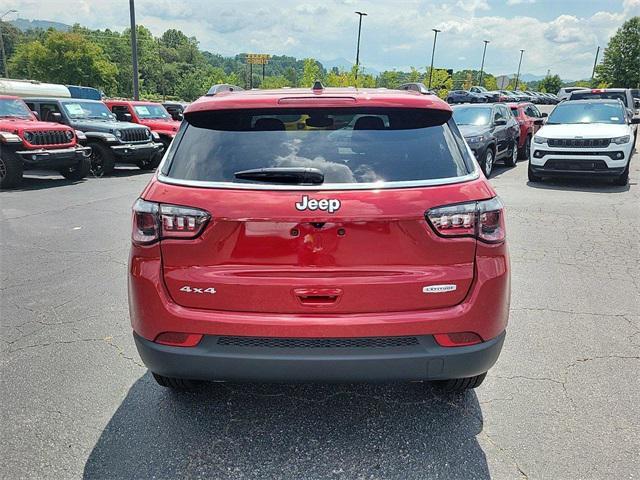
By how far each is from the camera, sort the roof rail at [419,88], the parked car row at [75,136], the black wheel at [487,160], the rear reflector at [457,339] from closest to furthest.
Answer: the rear reflector at [457,339]
the roof rail at [419,88]
the parked car row at [75,136]
the black wheel at [487,160]

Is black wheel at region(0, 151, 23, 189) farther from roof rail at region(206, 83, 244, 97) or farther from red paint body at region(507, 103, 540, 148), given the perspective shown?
red paint body at region(507, 103, 540, 148)

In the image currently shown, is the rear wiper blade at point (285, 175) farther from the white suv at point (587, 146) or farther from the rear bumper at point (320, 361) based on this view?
the white suv at point (587, 146)

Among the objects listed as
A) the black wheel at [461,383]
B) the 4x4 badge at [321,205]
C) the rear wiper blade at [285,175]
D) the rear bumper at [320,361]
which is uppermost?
the rear wiper blade at [285,175]

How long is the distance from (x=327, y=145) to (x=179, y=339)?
117cm

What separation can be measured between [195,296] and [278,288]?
0.39 meters

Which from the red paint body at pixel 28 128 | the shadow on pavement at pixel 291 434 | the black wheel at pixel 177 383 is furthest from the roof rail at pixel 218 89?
the red paint body at pixel 28 128

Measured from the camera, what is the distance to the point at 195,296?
7.83ft

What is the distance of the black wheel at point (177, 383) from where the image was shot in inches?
116

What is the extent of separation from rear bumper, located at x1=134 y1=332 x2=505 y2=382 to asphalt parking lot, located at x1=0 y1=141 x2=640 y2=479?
0.47m

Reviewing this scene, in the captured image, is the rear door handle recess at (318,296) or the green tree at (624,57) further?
the green tree at (624,57)

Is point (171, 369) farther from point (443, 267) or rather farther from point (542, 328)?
point (542, 328)

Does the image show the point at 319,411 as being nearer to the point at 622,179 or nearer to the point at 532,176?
the point at 532,176

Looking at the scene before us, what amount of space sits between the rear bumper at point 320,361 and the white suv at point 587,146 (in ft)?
32.0

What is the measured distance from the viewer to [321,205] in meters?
2.28
